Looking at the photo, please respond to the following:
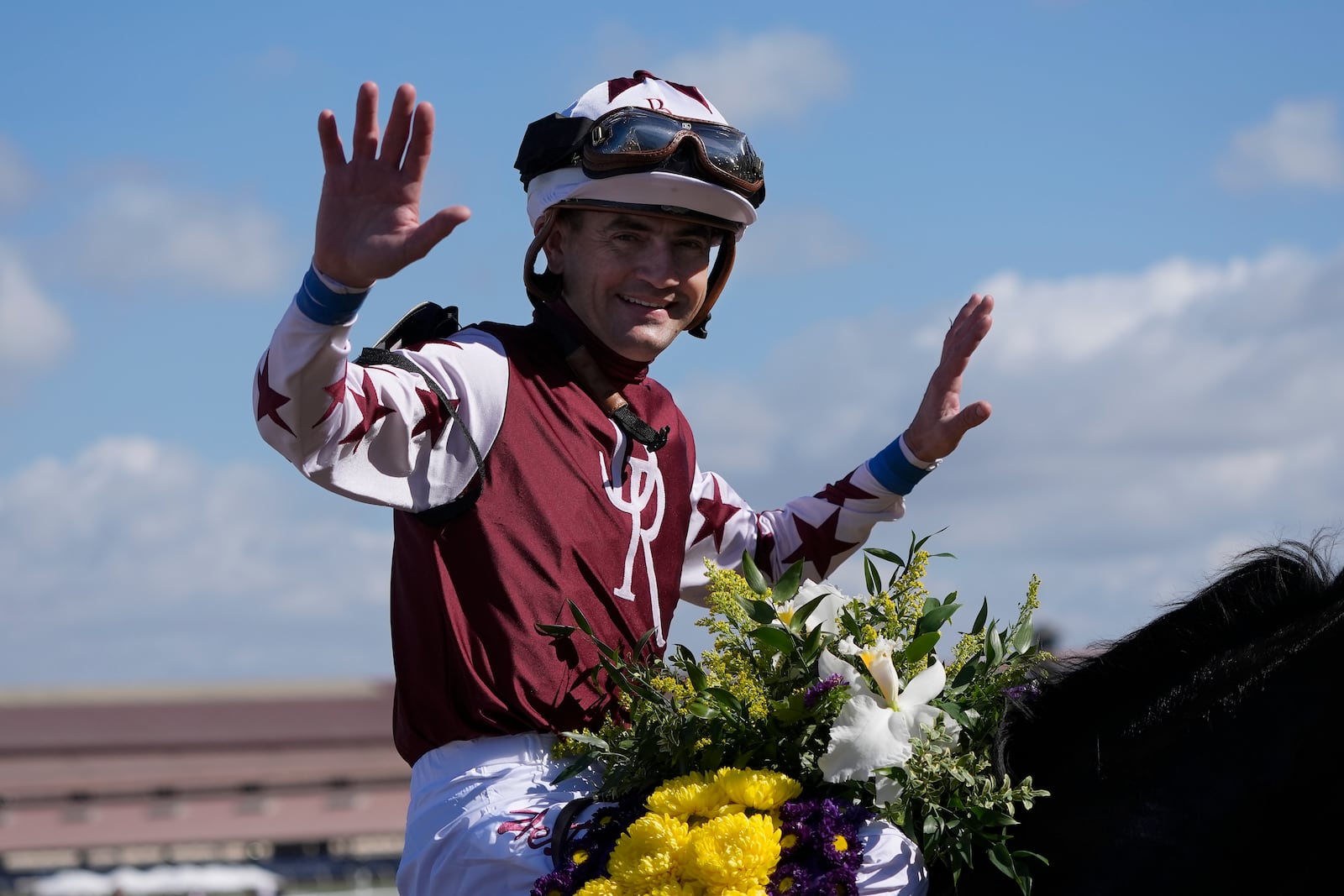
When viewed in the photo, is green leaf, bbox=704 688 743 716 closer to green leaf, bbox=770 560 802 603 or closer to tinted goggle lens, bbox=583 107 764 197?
green leaf, bbox=770 560 802 603

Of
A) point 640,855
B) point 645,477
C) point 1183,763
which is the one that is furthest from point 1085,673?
point 645,477

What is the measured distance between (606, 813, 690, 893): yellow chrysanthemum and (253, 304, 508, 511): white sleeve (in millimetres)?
864

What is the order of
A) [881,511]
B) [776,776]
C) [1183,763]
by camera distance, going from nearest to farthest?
[1183,763], [776,776], [881,511]

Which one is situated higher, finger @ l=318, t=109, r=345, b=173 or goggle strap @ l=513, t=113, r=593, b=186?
goggle strap @ l=513, t=113, r=593, b=186

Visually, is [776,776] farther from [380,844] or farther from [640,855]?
[380,844]

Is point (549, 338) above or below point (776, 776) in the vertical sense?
above

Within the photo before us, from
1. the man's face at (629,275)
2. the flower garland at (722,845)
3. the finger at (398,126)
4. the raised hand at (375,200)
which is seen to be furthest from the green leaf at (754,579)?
the finger at (398,126)

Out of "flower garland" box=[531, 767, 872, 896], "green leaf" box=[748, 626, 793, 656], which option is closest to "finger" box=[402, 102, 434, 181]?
"green leaf" box=[748, 626, 793, 656]

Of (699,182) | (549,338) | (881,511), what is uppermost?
(699,182)

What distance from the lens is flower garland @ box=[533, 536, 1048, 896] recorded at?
2.73 meters

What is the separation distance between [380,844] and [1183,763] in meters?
28.1

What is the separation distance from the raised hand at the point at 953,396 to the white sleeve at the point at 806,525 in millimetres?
220

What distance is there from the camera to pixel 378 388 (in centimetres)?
308

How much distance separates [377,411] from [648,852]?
1019 mm
